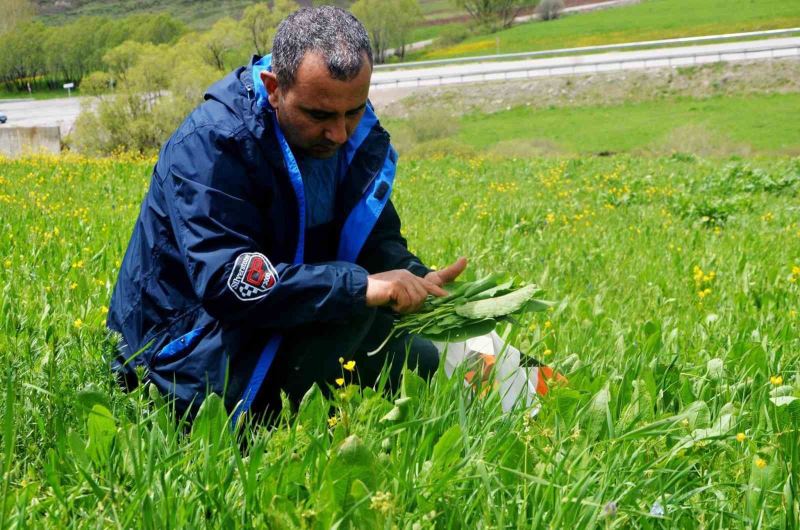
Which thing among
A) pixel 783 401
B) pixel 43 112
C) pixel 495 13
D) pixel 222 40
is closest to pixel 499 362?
pixel 783 401

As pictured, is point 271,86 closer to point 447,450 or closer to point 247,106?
point 247,106

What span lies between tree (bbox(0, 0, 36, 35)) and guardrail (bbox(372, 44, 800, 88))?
7859 cm

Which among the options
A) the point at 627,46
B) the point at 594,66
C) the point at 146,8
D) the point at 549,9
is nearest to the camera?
the point at 594,66

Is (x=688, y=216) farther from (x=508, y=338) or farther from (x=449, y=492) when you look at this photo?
(x=449, y=492)

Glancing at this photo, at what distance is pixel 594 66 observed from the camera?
52219 millimetres

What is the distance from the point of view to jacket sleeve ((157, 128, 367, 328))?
279cm

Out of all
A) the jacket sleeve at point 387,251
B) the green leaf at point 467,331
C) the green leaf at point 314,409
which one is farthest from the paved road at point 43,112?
the green leaf at point 314,409

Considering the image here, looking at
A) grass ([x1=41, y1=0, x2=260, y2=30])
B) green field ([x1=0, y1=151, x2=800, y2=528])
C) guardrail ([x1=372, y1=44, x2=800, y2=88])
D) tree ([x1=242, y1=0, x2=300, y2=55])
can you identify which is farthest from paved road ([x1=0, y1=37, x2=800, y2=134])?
grass ([x1=41, y1=0, x2=260, y2=30])

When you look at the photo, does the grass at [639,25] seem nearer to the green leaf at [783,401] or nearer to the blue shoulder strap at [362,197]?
the blue shoulder strap at [362,197]

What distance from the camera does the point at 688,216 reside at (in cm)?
873

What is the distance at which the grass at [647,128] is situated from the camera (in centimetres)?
3225

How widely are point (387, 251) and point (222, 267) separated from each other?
90cm

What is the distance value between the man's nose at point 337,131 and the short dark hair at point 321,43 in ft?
0.53

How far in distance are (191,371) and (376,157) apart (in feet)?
3.44
